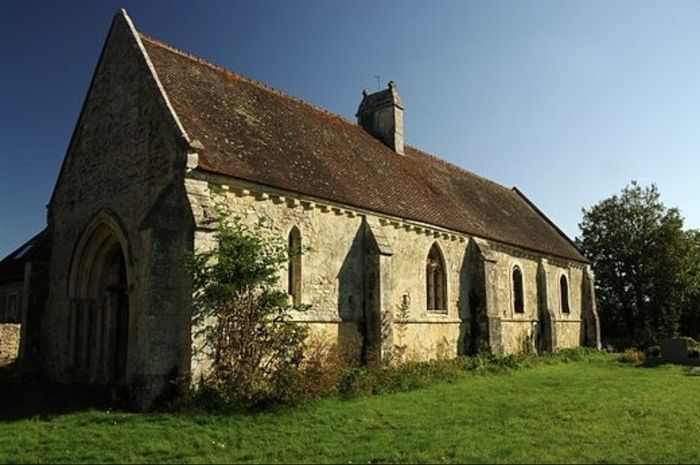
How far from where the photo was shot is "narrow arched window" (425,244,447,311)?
20.1 metres

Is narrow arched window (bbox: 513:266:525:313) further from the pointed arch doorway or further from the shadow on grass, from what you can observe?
the shadow on grass

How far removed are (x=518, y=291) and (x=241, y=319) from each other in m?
16.4

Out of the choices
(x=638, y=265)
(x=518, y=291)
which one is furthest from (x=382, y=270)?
(x=638, y=265)

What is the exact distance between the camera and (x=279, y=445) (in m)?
9.34

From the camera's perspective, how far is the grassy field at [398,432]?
879 centimetres

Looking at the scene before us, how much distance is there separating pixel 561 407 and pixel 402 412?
379 centimetres

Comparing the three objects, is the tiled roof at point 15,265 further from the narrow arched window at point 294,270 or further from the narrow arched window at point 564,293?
the narrow arched window at point 564,293

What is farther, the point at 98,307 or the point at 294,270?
the point at 98,307

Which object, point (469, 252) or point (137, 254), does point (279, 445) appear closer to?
point (137, 254)

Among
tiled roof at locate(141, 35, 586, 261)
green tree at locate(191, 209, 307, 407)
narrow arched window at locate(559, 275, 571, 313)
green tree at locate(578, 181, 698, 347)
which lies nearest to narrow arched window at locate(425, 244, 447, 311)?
tiled roof at locate(141, 35, 586, 261)

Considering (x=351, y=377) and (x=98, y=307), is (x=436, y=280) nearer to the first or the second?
(x=351, y=377)

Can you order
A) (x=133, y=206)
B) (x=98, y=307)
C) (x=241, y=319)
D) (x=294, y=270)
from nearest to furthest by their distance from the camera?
(x=241, y=319) → (x=133, y=206) → (x=294, y=270) → (x=98, y=307)

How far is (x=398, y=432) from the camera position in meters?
10.3

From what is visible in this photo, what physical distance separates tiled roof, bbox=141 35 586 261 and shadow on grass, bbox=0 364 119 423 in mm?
6005
